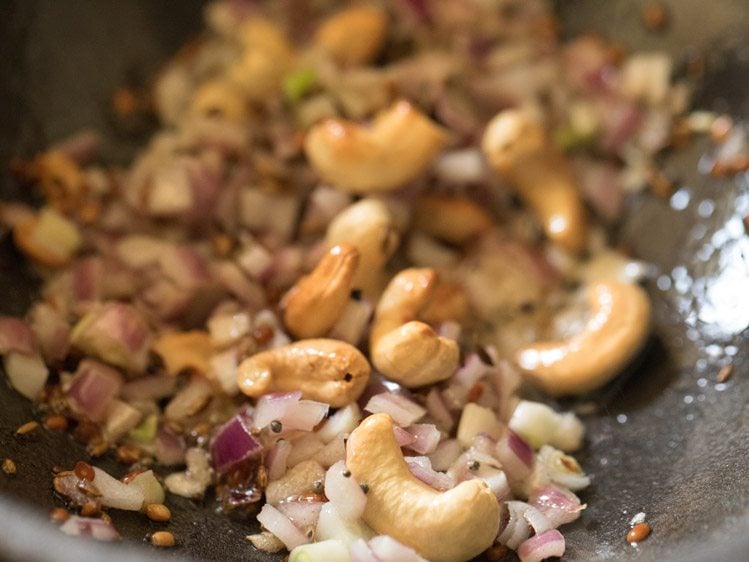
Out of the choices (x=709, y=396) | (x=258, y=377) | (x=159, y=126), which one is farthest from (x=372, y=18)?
(x=709, y=396)

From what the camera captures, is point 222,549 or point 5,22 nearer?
point 222,549

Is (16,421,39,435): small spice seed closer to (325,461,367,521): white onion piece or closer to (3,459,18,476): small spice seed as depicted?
(3,459,18,476): small spice seed

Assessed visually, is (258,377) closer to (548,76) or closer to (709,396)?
(709,396)

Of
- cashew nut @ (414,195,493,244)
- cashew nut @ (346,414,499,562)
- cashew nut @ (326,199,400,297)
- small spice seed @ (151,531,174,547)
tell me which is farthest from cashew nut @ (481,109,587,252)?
small spice seed @ (151,531,174,547)

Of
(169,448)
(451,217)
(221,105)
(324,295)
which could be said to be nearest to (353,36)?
(221,105)

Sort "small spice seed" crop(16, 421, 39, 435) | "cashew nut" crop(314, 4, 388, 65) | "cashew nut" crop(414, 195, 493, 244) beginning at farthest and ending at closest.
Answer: "cashew nut" crop(314, 4, 388, 65) < "cashew nut" crop(414, 195, 493, 244) < "small spice seed" crop(16, 421, 39, 435)

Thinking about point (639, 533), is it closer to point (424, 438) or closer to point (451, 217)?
point (424, 438)

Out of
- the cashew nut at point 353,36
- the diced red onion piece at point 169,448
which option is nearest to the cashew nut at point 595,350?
the diced red onion piece at point 169,448

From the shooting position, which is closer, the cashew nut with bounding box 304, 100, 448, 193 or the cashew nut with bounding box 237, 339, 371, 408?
the cashew nut with bounding box 237, 339, 371, 408
